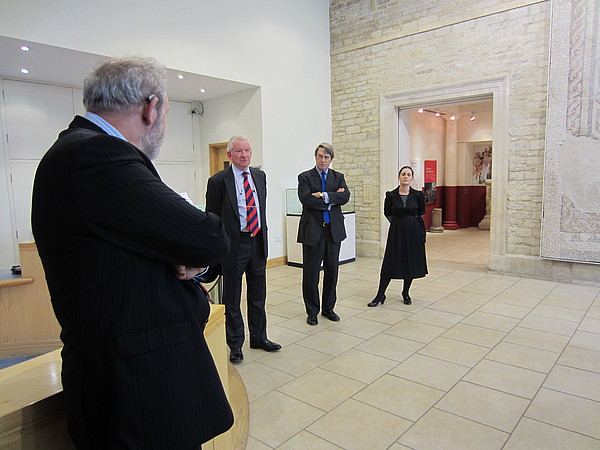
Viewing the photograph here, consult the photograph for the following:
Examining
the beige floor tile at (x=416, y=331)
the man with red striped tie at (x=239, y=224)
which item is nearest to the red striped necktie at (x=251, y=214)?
the man with red striped tie at (x=239, y=224)

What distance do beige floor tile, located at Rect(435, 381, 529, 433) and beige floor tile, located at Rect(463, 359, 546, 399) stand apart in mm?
87

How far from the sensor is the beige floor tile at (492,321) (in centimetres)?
425

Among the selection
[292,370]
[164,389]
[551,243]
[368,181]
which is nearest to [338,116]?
[368,181]

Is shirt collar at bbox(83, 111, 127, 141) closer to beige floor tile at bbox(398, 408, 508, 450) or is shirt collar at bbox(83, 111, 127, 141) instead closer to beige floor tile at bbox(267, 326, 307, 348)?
beige floor tile at bbox(398, 408, 508, 450)

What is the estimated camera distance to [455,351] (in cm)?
366

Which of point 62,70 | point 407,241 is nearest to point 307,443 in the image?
point 407,241

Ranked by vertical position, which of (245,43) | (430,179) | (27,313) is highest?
(245,43)

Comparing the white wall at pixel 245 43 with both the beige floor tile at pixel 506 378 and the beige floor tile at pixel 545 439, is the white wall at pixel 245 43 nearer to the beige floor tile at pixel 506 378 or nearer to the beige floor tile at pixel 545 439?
the beige floor tile at pixel 506 378

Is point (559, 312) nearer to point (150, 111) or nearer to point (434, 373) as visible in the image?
point (434, 373)

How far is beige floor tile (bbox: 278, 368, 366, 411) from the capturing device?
2871 millimetres

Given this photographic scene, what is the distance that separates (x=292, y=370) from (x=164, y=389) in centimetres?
246

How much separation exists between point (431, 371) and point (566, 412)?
0.91 metres

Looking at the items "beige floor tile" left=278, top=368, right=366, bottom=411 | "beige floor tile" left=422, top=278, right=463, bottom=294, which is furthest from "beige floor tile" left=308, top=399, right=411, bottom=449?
"beige floor tile" left=422, top=278, right=463, bottom=294

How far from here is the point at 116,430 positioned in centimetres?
101
